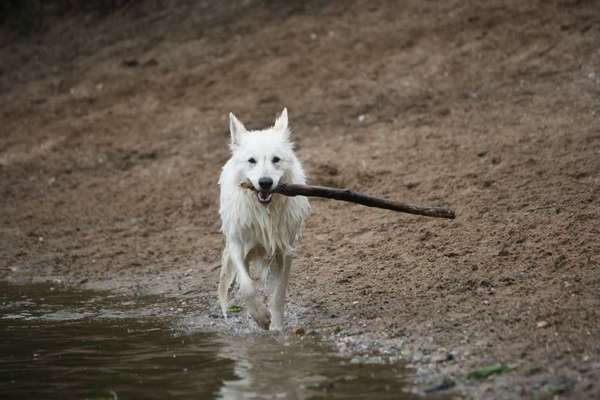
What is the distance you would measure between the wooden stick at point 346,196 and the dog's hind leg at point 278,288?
2.52 ft

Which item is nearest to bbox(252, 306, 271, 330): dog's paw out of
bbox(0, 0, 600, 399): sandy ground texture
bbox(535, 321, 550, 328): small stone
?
bbox(0, 0, 600, 399): sandy ground texture

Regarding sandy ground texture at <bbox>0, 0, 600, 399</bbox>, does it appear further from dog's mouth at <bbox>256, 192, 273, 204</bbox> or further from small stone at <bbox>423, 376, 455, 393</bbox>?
dog's mouth at <bbox>256, 192, 273, 204</bbox>

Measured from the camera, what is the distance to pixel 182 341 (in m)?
6.68

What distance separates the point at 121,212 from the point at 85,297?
333 centimetres

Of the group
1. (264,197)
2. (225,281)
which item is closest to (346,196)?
(264,197)

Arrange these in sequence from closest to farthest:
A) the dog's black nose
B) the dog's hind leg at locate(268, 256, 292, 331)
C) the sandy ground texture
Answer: the sandy ground texture < the dog's black nose < the dog's hind leg at locate(268, 256, 292, 331)

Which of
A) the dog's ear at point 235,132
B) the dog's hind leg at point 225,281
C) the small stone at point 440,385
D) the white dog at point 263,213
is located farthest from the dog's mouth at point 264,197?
the small stone at point 440,385

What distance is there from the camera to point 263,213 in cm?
715

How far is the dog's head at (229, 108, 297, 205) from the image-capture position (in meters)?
6.77

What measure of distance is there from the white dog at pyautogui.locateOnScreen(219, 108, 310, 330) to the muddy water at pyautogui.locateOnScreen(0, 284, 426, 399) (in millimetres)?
504

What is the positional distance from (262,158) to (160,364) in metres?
2.08

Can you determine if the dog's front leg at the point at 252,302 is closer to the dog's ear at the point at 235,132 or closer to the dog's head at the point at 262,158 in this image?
the dog's head at the point at 262,158

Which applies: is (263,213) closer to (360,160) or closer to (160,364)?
(160,364)

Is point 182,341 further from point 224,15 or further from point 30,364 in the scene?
point 224,15
